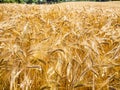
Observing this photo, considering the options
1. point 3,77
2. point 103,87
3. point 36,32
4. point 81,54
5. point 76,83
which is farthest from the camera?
point 36,32

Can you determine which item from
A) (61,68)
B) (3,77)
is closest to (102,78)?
(61,68)

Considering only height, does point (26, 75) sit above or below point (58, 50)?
below

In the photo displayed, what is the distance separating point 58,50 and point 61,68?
0.31ft

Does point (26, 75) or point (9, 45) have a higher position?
point (9, 45)

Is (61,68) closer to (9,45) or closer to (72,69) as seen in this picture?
(72,69)

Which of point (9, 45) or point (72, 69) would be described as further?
point (9, 45)

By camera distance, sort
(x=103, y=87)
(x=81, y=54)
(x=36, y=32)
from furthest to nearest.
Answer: (x=36, y=32) → (x=81, y=54) → (x=103, y=87)

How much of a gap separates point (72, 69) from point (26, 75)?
0.75ft

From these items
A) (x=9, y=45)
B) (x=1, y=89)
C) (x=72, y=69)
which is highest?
(x=9, y=45)

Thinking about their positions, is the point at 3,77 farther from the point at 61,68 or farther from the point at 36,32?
the point at 36,32

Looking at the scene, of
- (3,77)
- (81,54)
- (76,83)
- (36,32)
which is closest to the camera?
(76,83)

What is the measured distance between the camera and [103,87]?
1344mm

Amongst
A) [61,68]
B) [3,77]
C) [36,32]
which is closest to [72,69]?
[61,68]

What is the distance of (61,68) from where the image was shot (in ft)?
4.70
